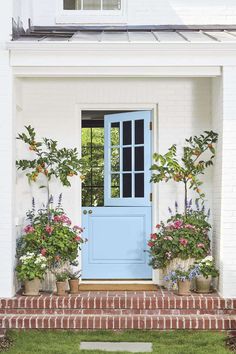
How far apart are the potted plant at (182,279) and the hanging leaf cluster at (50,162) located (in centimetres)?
178

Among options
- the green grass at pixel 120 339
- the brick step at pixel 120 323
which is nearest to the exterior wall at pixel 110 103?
the brick step at pixel 120 323

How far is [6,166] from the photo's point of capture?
9.09 metres

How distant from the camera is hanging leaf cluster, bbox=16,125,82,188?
32.0 feet

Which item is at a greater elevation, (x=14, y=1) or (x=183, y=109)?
(x=14, y=1)

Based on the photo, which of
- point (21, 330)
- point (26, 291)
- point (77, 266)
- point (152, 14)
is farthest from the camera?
point (152, 14)

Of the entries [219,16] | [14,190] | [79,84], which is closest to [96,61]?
[79,84]

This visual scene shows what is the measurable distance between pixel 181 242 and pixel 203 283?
1.88 ft

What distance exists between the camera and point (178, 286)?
9281 millimetres

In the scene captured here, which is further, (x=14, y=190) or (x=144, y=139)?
(x=144, y=139)

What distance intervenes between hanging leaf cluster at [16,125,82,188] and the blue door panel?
3.24ft

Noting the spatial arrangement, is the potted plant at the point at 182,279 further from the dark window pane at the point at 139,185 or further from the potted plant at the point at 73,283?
the dark window pane at the point at 139,185

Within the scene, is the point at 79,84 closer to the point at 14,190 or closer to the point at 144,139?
A: the point at 144,139

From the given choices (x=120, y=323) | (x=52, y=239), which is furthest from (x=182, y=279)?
(x=52, y=239)

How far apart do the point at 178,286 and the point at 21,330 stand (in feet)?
6.43
